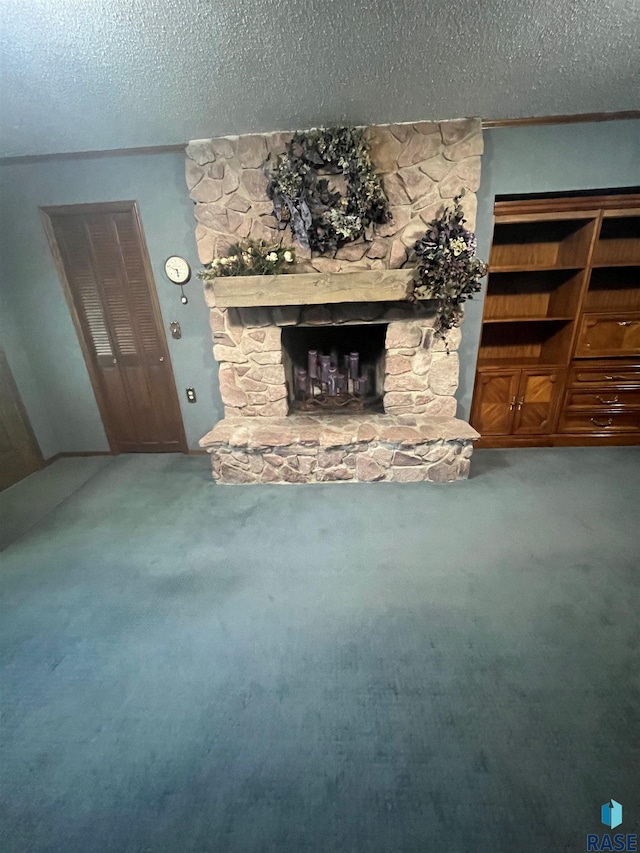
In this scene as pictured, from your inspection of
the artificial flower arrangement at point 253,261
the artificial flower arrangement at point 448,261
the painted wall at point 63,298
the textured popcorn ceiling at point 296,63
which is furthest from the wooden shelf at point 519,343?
the painted wall at point 63,298

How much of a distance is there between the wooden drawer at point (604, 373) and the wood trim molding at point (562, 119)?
5.05ft

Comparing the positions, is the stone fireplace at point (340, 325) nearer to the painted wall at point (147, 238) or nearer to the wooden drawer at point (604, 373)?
the painted wall at point (147, 238)

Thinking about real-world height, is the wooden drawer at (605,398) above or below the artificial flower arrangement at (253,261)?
below

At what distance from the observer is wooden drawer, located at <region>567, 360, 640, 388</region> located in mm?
2559

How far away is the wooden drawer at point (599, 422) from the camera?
2676 millimetres

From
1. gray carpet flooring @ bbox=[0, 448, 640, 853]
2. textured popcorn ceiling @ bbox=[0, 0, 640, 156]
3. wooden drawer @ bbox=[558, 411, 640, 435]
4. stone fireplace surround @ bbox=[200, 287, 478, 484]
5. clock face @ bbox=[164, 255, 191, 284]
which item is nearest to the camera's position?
gray carpet flooring @ bbox=[0, 448, 640, 853]

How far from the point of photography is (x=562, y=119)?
2.07 metres

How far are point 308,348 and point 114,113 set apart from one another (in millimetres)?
1817

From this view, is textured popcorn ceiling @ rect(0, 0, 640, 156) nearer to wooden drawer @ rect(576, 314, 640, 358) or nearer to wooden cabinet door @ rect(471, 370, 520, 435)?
wooden drawer @ rect(576, 314, 640, 358)

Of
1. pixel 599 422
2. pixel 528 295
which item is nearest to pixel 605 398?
pixel 599 422

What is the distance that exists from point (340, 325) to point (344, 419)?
2.30 feet

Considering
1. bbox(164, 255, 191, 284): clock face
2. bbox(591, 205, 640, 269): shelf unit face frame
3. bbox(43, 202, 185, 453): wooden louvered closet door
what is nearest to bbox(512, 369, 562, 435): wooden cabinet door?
bbox(591, 205, 640, 269): shelf unit face frame

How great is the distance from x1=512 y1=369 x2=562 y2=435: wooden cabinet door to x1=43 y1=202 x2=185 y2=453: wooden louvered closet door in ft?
9.55

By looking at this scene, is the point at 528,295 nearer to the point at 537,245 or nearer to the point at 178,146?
the point at 537,245
